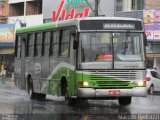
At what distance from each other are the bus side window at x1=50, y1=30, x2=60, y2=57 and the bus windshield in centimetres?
228

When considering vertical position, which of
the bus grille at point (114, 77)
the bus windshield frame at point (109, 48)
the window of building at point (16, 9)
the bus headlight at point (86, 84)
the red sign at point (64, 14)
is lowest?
the bus headlight at point (86, 84)

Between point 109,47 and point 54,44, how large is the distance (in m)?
3.05

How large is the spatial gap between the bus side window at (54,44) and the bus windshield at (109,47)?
2.28m

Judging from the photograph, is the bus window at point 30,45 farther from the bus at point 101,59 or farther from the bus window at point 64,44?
the bus window at point 64,44

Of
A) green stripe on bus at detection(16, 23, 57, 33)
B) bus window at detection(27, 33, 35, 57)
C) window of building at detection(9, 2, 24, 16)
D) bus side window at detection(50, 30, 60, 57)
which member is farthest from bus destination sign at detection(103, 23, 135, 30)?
window of building at detection(9, 2, 24, 16)

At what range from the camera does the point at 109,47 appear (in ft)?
59.5

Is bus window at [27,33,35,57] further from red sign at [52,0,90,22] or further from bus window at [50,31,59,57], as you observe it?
red sign at [52,0,90,22]

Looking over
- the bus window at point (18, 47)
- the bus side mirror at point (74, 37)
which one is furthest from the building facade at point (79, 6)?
the bus side mirror at point (74, 37)

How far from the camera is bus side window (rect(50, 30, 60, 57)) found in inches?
797

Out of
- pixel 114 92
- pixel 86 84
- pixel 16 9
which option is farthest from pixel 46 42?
pixel 16 9

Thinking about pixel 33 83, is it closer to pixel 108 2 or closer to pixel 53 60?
pixel 53 60

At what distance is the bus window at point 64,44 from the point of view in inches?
757

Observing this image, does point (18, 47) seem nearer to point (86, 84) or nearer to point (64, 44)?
point (64, 44)

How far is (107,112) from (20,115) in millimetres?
3081
